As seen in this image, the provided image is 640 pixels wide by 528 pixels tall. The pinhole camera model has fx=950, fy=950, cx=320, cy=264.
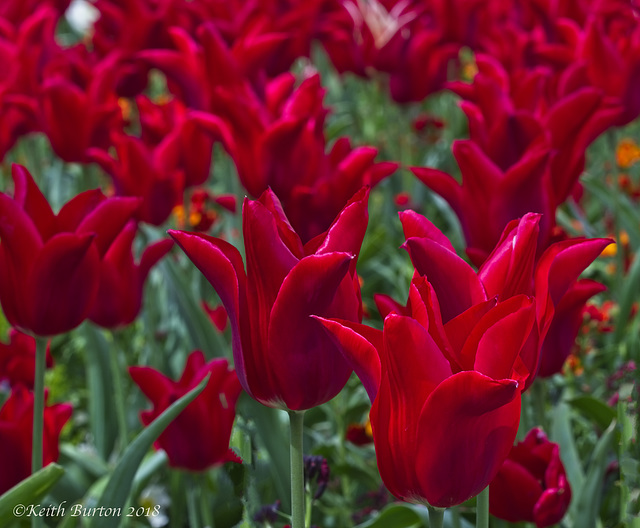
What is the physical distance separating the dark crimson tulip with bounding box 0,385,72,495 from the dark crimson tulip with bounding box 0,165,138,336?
14cm

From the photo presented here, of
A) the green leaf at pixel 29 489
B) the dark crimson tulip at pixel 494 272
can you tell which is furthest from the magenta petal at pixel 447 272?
the green leaf at pixel 29 489

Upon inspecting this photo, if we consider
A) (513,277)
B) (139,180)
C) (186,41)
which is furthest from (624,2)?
(513,277)

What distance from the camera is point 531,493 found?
0.96 m

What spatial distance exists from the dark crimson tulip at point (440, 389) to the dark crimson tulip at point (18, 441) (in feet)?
1.88

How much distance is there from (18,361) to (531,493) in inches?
27.3

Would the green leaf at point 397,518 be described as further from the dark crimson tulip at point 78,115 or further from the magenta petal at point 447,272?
the dark crimson tulip at point 78,115

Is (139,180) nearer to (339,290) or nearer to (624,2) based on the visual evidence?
(339,290)

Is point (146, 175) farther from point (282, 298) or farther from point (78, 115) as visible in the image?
point (282, 298)

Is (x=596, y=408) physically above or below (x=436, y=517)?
below

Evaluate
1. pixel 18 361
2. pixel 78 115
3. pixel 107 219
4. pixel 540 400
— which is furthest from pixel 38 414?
pixel 78 115

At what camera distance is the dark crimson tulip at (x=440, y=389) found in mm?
610

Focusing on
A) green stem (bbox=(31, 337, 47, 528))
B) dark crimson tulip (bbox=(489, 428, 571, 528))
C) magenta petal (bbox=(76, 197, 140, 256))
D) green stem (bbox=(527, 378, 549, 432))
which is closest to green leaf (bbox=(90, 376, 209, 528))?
green stem (bbox=(31, 337, 47, 528))

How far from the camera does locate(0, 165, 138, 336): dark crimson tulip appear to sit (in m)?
0.97

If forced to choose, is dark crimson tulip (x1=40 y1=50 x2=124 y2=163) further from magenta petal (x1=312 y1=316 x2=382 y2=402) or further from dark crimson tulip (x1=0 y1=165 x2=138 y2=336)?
magenta petal (x1=312 y1=316 x2=382 y2=402)
